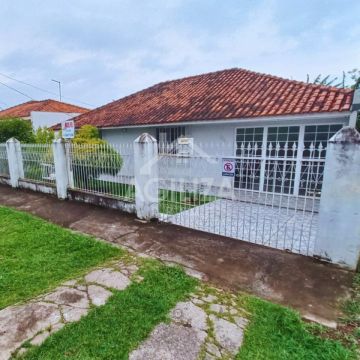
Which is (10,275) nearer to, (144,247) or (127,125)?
(144,247)

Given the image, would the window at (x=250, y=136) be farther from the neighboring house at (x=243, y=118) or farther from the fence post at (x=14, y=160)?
the fence post at (x=14, y=160)

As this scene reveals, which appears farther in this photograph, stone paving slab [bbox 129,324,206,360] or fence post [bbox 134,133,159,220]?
fence post [bbox 134,133,159,220]

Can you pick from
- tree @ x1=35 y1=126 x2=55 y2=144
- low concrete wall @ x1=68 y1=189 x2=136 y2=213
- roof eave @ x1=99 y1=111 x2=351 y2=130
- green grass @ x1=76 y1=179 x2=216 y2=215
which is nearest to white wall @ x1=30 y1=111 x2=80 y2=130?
tree @ x1=35 y1=126 x2=55 y2=144

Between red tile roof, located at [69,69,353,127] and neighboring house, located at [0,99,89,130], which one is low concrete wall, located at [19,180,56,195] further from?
neighboring house, located at [0,99,89,130]

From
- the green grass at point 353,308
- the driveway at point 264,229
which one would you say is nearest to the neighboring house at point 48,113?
the driveway at point 264,229

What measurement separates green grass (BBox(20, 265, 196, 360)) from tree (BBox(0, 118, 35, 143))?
1124 centimetres

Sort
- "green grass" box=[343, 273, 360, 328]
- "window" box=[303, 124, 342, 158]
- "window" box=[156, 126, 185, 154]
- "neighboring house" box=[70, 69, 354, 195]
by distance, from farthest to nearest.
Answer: "window" box=[156, 126, 185, 154] → "window" box=[303, 124, 342, 158] → "neighboring house" box=[70, 69, 354, 195] → "green grass" box=[343, 273, 360, 328]

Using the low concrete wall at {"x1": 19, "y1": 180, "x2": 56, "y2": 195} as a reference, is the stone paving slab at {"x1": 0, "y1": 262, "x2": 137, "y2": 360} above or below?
below

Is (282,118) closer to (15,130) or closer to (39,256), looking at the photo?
(39,256)

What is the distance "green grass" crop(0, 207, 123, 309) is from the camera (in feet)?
10.1

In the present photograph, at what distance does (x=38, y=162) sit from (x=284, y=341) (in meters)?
8.61

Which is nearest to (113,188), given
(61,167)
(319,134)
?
(61,167)

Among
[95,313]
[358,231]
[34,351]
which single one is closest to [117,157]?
[95,313]

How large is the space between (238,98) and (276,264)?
262 inches
